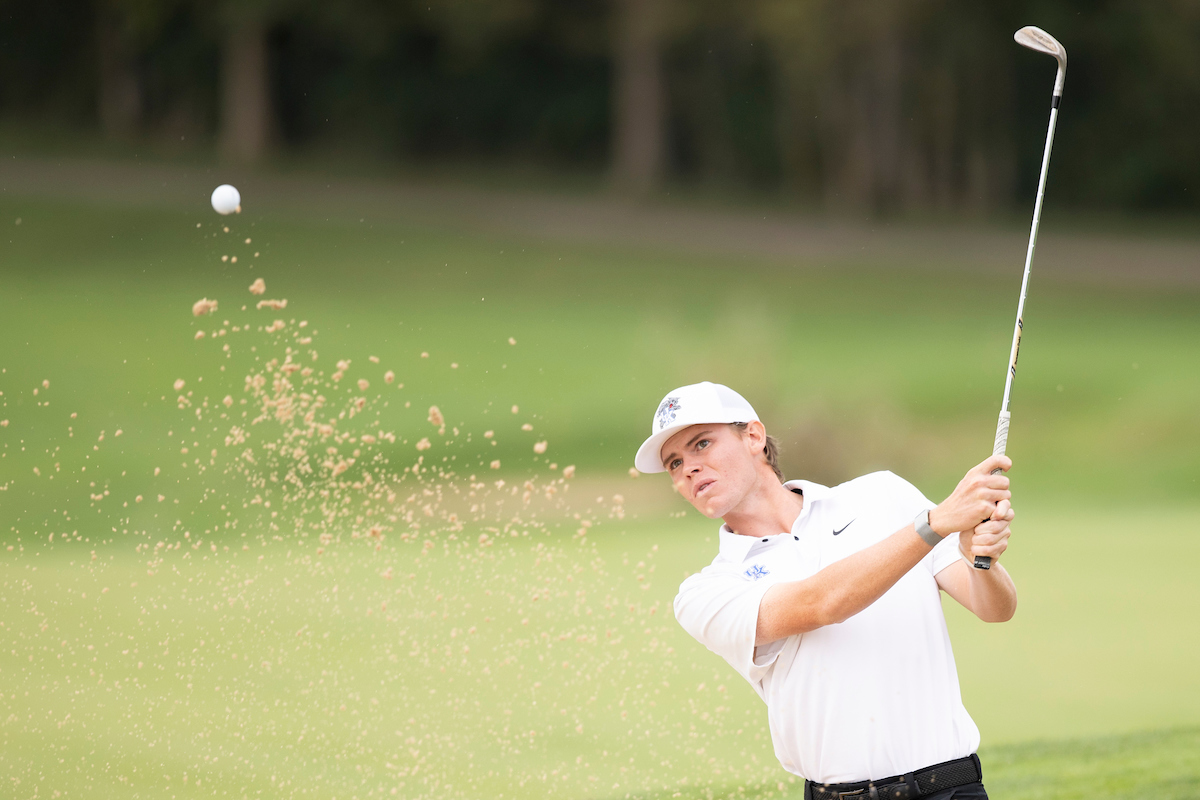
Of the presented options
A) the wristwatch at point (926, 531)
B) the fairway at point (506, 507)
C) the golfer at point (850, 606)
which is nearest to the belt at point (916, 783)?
the golfer at point (850, 606)

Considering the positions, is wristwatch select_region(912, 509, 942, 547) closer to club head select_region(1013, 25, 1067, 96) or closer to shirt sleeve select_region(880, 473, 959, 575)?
shirt sleeve select_region(880, 473, 959, 575)

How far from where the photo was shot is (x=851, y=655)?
3.04 metres

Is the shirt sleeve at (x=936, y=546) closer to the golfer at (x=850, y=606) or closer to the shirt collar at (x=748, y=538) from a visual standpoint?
the golfer at (x=850, y=606)

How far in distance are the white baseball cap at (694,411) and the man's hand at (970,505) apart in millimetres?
578

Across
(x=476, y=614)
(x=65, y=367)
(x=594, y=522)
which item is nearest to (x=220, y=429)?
(x=65, y=367)

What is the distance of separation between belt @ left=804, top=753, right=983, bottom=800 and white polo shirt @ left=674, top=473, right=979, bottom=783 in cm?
1

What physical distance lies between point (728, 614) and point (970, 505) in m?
0.57

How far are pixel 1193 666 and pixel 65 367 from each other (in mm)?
13595

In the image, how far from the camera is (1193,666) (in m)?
8.35

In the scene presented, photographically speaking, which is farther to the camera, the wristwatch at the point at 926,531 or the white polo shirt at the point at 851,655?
the white polo shirt at the point at 851,655

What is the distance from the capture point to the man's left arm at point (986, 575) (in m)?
2.84

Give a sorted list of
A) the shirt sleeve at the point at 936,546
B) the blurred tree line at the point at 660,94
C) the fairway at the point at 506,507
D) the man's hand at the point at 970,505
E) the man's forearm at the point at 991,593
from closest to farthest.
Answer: the man's hand at the point at 970,505 → the man's forearm at the point at 991,593 → the shirt sleeve at the point at 936,546 → the fairway at the point at 506,507 → the blurred tree line at the point at 660,94

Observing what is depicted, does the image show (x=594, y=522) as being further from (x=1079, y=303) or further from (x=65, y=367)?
(x=1079, y=303)

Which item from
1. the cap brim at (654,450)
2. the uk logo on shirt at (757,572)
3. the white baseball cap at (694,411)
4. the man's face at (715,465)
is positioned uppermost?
the white baseball cap at (694,411)
